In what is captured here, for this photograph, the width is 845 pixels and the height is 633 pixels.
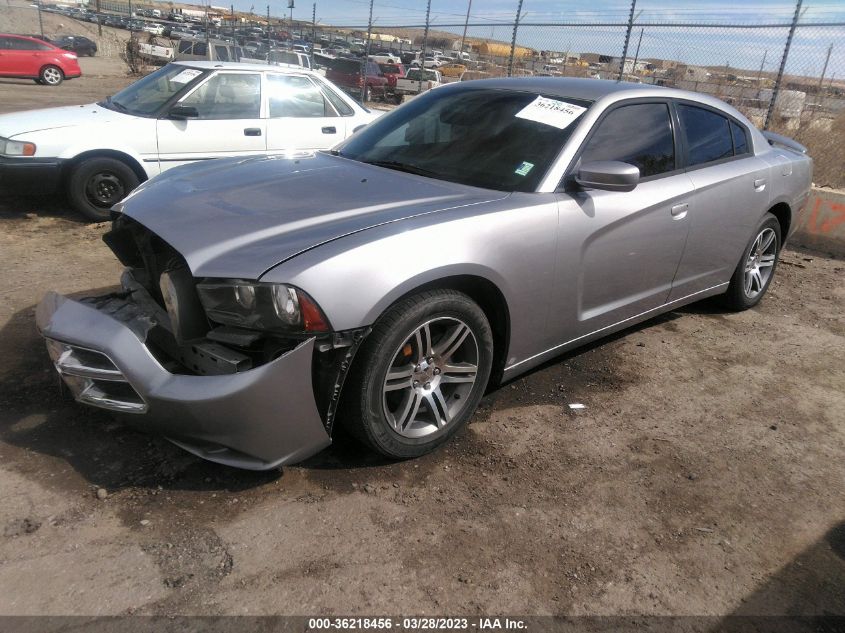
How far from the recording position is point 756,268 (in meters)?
5.04

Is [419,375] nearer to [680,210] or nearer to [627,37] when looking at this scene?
[680,210]

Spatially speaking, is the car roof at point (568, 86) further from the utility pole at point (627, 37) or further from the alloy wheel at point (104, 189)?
the utility pole at point (627, 37)

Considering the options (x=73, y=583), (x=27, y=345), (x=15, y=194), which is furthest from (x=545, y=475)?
(x=15, y=194)

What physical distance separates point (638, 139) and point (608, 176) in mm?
763

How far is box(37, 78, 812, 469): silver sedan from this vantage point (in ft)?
8.00

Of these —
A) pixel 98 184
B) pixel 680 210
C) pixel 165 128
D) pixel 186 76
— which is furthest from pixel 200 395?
pixel 186 76

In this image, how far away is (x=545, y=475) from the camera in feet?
9.59

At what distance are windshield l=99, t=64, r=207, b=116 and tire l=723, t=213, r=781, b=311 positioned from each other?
5.44 meters

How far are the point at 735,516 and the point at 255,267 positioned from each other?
2206 mm

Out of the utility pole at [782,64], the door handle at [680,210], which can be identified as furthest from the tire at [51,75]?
the door handle at [680,210]

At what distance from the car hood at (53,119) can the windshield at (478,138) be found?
3625 mm

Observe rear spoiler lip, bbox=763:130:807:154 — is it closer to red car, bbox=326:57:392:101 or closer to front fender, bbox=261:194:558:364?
front fender, bbox=261:194:558:364

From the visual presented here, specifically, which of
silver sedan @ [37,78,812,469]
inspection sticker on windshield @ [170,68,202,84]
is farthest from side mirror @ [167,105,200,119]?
silver sedan @ [37,78,812,469]

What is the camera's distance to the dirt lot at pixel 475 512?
2.21m
